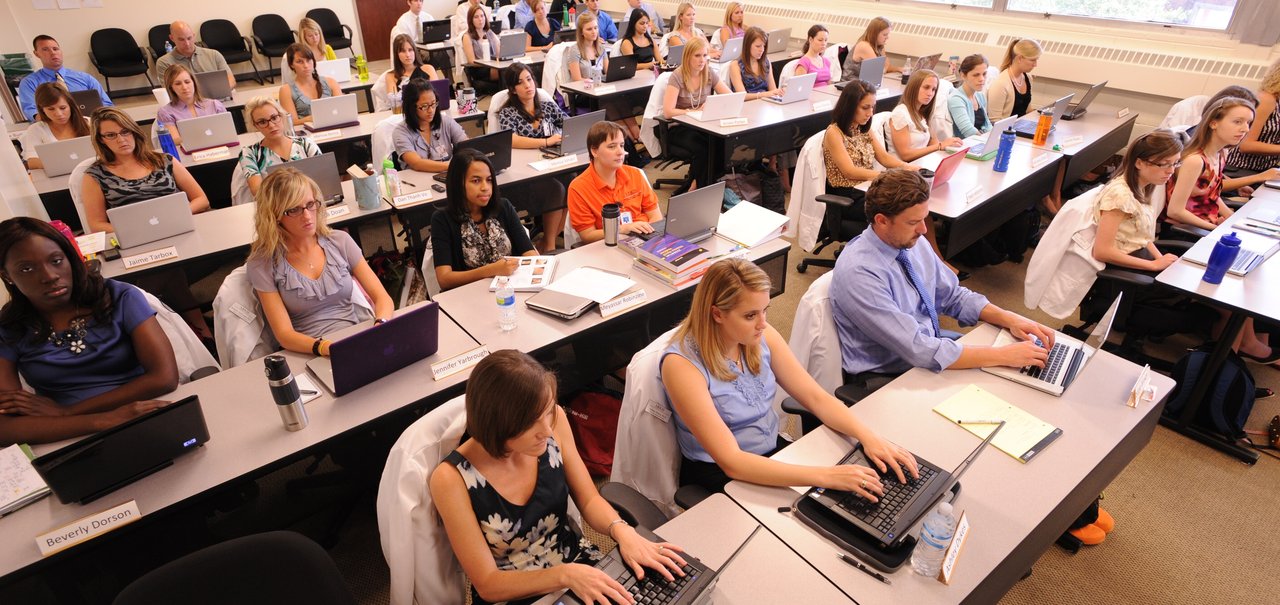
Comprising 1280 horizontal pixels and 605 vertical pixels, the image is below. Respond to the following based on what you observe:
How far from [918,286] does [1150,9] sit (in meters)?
5.19

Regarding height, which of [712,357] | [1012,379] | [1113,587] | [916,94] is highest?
[916,94]

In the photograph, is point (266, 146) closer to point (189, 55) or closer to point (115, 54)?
point (189, 55)

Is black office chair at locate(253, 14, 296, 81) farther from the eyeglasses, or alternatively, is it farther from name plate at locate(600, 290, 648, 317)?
name plate at locate(600, 290, 648, 317)

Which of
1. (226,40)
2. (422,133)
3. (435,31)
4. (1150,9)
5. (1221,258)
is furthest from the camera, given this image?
(226,40)

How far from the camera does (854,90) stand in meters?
3.66

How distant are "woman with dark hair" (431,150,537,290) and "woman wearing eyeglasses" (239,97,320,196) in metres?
1.34

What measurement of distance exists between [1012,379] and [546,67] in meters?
5.26

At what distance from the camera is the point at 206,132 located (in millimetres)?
4129

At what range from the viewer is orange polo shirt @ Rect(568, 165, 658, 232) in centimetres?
321

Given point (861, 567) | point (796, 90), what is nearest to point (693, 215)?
point (861, 567)

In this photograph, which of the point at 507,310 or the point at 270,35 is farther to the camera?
the point at 270,35

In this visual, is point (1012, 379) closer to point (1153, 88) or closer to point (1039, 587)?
point (1039, 587)

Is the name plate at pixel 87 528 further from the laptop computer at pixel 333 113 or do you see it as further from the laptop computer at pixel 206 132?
the laptop computer at pixel 333 113

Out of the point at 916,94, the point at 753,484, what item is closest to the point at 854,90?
the point at 916,94
